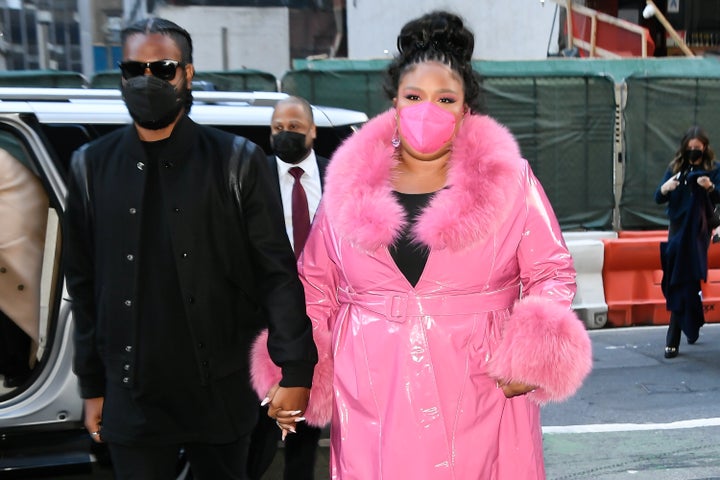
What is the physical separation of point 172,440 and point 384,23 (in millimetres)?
15210

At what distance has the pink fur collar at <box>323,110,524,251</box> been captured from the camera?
239cm

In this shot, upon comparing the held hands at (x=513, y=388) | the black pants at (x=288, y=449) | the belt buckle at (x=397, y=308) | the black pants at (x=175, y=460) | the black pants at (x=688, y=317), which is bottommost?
the black pants at (x=688, y=317)

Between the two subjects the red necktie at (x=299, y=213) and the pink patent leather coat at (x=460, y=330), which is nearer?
the pink patent leather coat at (x=460, y=330)

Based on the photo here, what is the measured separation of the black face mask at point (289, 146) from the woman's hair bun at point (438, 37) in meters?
1.54

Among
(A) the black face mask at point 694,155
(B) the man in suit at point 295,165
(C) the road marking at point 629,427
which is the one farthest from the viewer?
(A) the black face mask at point 694,155

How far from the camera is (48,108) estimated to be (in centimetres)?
352

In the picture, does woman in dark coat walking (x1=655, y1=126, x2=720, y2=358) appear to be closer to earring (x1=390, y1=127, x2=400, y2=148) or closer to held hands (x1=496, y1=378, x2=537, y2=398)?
earring (x1=390, y1=127, x2=400, y2=148)

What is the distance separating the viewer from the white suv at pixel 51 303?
132 inches

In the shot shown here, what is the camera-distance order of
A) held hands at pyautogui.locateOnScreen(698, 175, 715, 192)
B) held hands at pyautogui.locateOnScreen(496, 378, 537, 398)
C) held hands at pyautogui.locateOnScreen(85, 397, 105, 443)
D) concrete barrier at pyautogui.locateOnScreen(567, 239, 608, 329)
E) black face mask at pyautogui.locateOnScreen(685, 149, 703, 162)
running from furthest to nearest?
concrete barrier at pyautogui.locateOnScreen(567, 239, 608, 329), black face mask at pyautogui.locateOnScreen(685, 149, 703, 162), held hands at pyautogui.locateOnScreen(698, 175, 715, 192), held hands at pyautogui.locateOnScreen(85, 397, 105, 443), held hands at pyautogui.locateOnScreen(496, 378, 537, 398)

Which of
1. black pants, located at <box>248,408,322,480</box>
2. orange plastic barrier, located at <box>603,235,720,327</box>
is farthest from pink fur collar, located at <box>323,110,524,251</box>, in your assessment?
orange plastic barrier, located at <box>603,235,720,327</box>

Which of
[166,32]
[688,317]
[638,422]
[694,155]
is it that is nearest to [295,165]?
[166,32]

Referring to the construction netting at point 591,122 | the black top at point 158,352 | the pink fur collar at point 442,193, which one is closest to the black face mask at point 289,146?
the pink fur collar at point 442,193

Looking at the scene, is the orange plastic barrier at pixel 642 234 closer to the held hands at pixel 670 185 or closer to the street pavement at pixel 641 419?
the street pavement at pixel 641 419

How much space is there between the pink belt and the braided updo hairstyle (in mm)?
605
